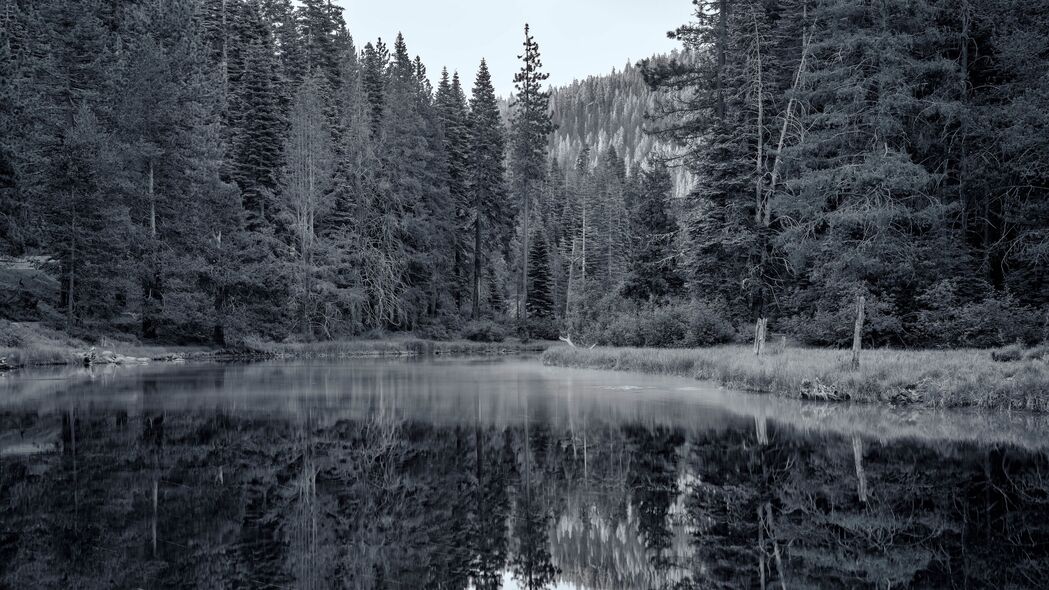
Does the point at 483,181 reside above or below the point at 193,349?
above

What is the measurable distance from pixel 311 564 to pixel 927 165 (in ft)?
112

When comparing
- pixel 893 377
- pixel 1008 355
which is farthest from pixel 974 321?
pixel 893 377

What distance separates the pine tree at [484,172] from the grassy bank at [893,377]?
1428 inches

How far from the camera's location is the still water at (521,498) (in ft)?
22.2

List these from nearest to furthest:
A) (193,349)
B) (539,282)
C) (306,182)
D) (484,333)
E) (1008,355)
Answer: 1. (1008,355)
2. (193,349)
3. (306,182)
4. (484,333)
5. (539,282)

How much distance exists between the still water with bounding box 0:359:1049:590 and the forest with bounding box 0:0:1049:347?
14.0 metres

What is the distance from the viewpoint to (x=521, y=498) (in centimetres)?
959

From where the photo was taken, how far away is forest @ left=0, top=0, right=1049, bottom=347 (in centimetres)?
2825

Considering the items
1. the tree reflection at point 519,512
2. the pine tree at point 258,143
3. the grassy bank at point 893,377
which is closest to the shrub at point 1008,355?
the grassy bank at point 893,377

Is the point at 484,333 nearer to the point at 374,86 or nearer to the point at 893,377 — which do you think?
the point at 374,86

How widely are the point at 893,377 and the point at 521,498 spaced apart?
45.4 ft

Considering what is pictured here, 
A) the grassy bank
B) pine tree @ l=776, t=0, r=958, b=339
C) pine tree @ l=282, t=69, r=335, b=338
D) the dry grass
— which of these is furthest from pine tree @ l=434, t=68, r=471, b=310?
the grassy bank

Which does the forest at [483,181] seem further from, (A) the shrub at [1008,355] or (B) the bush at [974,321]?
(A) the shrub at [1008,355]

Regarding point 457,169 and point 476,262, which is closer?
point 476,262
